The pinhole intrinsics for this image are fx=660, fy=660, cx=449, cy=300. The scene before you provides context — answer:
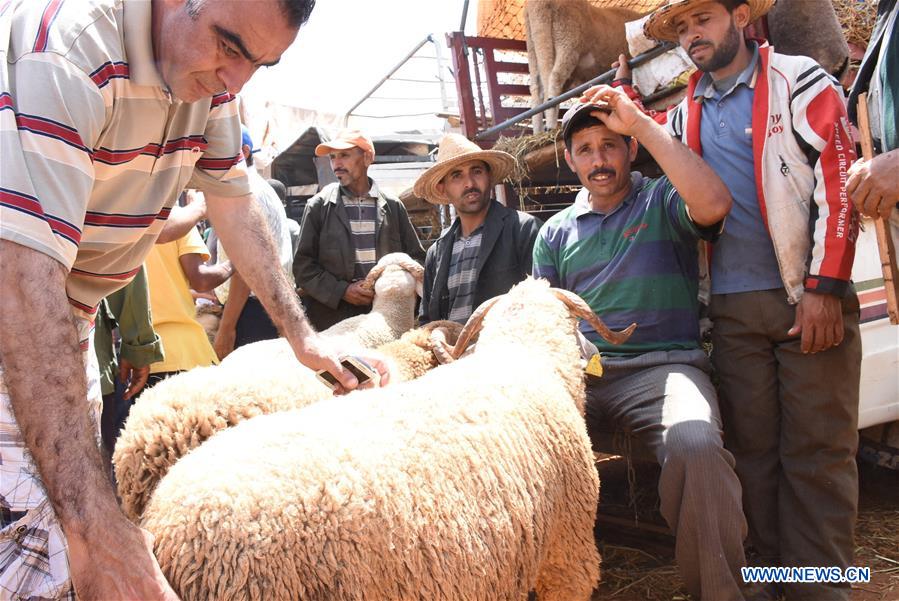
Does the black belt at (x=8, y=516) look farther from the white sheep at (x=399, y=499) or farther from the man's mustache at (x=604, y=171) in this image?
the man's mustache at (x=604, y=171)

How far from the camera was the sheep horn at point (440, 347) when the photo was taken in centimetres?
354

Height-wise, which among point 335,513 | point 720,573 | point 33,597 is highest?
point 335,513

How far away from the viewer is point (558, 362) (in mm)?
2850

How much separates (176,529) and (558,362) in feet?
5.79

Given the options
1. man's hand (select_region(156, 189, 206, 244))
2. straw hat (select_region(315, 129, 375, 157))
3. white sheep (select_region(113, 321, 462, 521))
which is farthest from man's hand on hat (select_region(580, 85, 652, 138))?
straw hat (select_region(315, 129, 375, 157))

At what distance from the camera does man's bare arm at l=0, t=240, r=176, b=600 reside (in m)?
1.14

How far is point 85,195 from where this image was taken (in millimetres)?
1330

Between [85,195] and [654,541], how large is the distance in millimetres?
3391

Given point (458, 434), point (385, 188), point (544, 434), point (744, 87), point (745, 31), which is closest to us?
point (458, 434)

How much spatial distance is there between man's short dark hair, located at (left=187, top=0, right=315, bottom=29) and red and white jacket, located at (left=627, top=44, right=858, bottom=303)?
2.18 metres

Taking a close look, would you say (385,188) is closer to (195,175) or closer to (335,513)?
(195,175)

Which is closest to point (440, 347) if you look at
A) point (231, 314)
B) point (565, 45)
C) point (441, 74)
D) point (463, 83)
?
point (231, 314)

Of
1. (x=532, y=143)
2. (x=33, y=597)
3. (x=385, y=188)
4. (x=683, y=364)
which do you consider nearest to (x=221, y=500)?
(x=33, y=597)

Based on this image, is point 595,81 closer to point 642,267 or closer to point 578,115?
point 578,115
